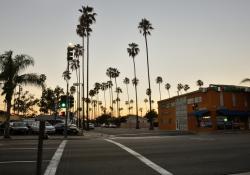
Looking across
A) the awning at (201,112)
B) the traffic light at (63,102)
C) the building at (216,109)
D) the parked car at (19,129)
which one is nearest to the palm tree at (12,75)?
the traffic light at (63,102)

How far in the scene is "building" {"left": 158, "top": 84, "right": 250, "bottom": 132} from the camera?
5453cm

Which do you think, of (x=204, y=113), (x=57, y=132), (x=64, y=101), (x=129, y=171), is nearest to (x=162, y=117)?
(x=204, y=113)

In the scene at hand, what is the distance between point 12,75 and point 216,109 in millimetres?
33689

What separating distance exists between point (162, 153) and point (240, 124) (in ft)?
145

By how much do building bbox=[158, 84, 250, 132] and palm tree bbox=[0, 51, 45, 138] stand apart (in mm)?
27514

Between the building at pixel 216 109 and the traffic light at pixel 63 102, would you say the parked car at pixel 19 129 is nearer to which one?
the traffic light at pixel 63 102

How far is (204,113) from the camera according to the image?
2168 inches

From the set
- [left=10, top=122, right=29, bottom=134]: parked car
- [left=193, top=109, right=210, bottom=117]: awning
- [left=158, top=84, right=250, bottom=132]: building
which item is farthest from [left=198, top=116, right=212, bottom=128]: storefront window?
[left=10, top=122, right=29, bottom=134]: parked car

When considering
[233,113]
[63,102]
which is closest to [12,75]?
[63,102]

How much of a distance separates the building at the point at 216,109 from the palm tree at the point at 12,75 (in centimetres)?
2751

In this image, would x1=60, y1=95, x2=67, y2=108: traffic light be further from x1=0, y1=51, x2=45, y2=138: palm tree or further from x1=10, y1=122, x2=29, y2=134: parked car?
x1=10, y1=122, x2=29, y2=134: parked car

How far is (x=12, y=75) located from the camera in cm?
3039

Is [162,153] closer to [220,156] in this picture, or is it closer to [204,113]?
[220,156]

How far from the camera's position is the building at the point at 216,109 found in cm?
5453
